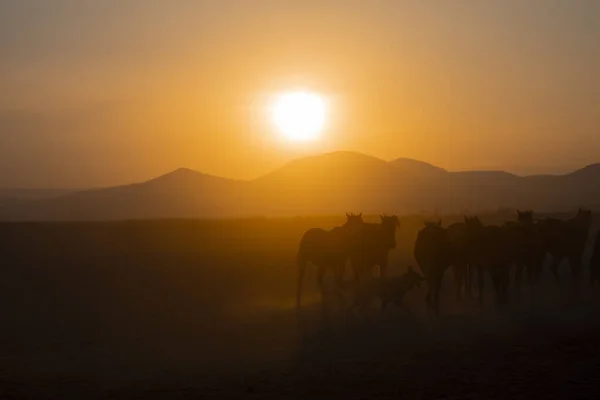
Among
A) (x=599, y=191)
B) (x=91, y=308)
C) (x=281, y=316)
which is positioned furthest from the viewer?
(x=599, y=191)

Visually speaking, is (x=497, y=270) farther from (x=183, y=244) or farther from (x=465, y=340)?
(x=183, y=244)

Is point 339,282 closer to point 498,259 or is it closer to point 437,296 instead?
point 437,296

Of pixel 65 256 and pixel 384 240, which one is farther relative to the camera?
pixel 65 256

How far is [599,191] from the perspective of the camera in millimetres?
125188

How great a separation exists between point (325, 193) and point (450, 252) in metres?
126

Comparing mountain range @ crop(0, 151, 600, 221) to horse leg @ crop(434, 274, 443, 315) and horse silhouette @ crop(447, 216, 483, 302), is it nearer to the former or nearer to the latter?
horse silhouette @ crop(447, 216, 483, 302)

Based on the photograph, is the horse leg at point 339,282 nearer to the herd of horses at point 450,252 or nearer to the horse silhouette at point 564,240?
the herd of horses at point 450,252

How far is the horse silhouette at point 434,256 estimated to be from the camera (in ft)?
62.5

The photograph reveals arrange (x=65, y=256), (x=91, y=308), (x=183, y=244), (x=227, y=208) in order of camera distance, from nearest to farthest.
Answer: (x=91, y=308) < (x=65, y=256) < (x=183, y=244) < (x=227, y=208)

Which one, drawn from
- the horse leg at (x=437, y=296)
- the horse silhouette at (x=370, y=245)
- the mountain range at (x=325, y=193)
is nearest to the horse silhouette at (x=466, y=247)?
the horse leg at (x=437, y=296)

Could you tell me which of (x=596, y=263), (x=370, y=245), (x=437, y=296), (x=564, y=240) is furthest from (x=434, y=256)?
(x=564, y=240)

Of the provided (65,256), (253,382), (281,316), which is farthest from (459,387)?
(65,256)

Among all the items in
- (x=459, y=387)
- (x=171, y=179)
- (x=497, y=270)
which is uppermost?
(x=171, y=179)

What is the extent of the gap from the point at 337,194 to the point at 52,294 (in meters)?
125
